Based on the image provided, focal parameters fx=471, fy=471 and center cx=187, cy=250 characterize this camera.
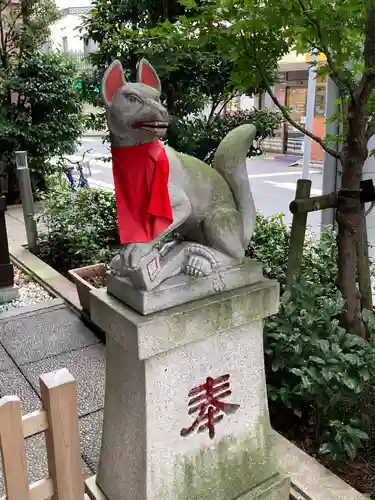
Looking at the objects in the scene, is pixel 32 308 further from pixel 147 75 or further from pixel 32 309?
pixel 147 75

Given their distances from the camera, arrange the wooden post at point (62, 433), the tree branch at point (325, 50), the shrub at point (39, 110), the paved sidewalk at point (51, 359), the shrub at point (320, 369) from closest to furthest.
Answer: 1. the wooden post at point (62, 433)
2. the tree branch at point (325, 50)
3. the shrub at point (320, 369)
4. the paved sidewalk at point (51, 359)
5. the shrub at point (39, 110)

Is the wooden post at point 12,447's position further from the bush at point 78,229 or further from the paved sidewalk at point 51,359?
the bush at point 78,229

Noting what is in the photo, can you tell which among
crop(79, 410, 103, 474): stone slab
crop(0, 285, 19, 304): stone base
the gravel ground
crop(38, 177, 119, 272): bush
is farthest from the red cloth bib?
crop(38, 177, 119, 272): bush

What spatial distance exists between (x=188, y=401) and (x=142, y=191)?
3.02 ft

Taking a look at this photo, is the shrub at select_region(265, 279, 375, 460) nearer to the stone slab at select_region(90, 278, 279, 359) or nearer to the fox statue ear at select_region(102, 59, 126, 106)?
the stone slab at select_region(90, 278, 279, 359)

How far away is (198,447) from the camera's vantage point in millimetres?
2098

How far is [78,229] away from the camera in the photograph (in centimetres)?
601

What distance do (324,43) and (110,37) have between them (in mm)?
3371

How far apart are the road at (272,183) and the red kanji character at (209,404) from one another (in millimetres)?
5432

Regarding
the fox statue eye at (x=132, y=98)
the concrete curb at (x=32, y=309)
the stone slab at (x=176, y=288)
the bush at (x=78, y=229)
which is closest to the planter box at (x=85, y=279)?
the concrete curb at (x=32, y=309)

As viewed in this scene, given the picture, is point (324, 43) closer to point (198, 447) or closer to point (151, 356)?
point (151, 356)

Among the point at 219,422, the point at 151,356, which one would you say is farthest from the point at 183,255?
the point at 219,422

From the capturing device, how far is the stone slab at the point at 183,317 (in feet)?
5.94

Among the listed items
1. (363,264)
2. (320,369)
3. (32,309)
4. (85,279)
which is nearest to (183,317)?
(320,369)
